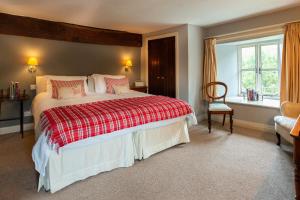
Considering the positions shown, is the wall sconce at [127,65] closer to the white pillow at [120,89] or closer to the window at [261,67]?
the white pillow at [120,89]

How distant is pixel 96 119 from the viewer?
224 centimetres

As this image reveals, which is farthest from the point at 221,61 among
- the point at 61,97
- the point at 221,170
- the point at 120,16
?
the point at 61,97

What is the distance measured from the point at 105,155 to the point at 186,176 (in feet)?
3.20

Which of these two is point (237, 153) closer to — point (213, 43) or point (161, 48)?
point (213, 43)

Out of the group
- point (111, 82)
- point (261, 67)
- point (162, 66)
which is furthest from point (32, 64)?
point (261, 67)

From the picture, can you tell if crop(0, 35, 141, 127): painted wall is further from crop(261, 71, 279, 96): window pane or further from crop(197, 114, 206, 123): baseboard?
crop(261, 71, 279, 96): window pane

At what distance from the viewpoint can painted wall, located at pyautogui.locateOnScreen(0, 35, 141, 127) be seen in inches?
149

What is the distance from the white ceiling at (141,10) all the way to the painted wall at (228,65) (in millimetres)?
861

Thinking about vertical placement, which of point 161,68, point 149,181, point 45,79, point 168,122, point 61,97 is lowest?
point 149,181

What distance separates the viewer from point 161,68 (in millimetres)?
5004

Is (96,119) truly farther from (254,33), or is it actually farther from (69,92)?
(254,33)

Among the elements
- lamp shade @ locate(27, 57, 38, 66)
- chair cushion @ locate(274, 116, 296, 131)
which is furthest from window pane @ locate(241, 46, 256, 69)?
lamp shade @ locate(27, 57, 38, 66)

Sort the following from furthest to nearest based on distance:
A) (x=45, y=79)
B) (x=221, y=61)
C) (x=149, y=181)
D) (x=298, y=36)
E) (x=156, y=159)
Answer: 1. (x=221, y=61)
2. (x=45, y=79)
3. (x=298, y=36)
4. (x=156, y=159)
5. (x=149, y=181)

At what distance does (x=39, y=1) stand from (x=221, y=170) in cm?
343
